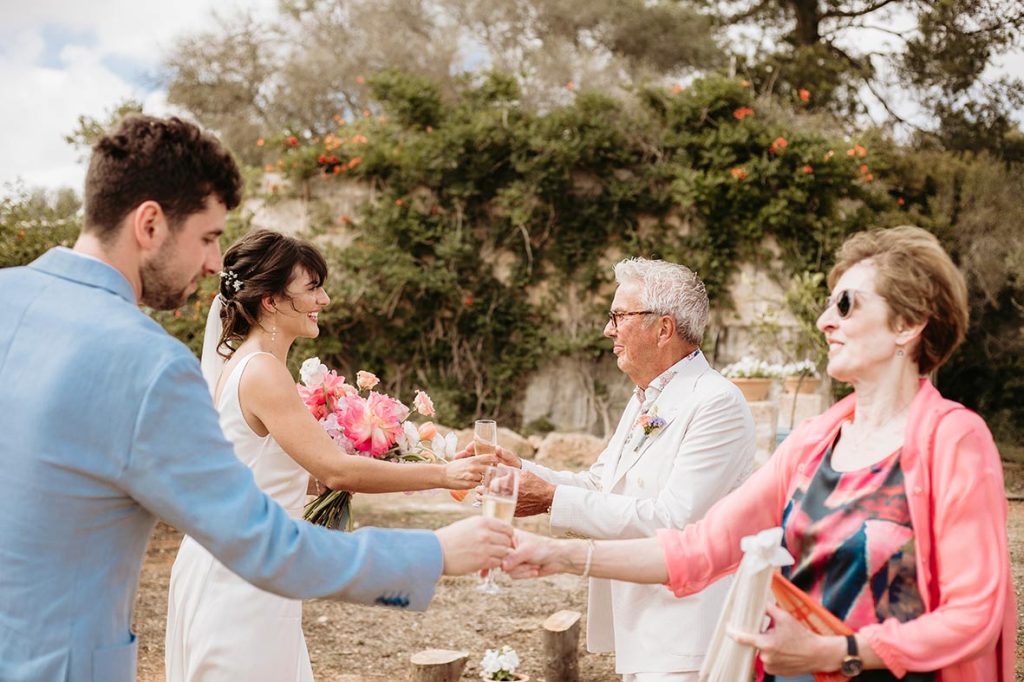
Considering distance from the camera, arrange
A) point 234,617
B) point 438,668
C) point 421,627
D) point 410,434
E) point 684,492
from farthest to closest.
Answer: point 421,627
point 438,668
point 410,434
point 684,492
point 234,617

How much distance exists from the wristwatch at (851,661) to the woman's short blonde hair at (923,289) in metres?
0.72

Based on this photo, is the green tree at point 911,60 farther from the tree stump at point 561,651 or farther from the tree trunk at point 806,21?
the tree stump at point 561,651

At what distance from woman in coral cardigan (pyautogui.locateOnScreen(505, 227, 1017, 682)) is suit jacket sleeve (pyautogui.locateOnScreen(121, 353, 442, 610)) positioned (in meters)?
0.50

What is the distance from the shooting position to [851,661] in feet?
6.89

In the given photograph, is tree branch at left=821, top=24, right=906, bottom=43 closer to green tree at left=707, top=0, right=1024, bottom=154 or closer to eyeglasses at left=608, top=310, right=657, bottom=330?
green tree at left=707, top=0, right=1024, bottom=154

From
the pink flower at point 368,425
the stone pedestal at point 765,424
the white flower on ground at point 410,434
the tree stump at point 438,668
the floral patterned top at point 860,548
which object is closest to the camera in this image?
the floral patterned top at point 860,548

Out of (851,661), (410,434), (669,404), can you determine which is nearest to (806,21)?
(669,404)

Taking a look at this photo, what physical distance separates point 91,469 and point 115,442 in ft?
0.24

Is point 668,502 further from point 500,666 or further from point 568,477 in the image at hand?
point 500,666

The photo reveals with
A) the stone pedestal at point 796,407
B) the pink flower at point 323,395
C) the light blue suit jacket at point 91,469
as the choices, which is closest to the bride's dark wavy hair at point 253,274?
the pink flower at point 323,395

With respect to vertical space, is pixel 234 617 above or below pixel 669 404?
below

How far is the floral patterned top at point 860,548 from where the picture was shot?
215 cm

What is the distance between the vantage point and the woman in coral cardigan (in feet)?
6.75

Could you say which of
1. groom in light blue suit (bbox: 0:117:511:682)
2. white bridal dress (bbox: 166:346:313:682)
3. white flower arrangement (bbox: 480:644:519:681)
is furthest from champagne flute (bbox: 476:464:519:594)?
white flower arrangement (bbox: 480:644:519:681)
